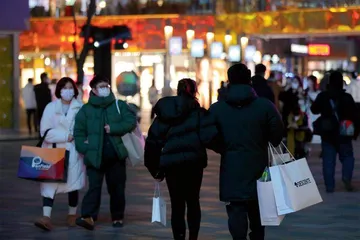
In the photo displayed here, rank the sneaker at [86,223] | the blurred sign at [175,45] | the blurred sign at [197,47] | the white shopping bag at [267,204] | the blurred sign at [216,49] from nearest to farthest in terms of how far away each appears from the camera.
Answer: the white shopping bag at [267,204], the sneaker at [86,223], the blurred sign at [175,45], the blurred sign at [197,47], the blurred sign at [216,49]

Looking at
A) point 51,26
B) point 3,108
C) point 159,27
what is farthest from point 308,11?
point 3,108

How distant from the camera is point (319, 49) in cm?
6638

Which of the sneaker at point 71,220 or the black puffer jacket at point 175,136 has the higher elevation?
the black puffer jacket at point 175,136

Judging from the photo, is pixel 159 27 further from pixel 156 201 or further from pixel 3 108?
pixel 156 201

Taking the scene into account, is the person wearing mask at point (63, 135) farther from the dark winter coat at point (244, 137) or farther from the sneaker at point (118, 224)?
the dark winter coat at point (244, 137)

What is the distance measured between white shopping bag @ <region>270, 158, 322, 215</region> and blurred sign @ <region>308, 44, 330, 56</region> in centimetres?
5506

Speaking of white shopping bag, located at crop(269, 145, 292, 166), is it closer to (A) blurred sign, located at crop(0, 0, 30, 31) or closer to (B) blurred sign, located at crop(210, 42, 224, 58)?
(A) blurred sign, located at crop(0, 0, 30, 31)

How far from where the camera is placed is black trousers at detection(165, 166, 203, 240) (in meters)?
10.2

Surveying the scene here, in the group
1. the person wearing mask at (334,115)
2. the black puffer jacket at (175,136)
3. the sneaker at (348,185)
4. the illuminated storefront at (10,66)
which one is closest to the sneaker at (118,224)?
the black puffer jacket at (175,136)

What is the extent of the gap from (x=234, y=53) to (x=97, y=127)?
40.4m

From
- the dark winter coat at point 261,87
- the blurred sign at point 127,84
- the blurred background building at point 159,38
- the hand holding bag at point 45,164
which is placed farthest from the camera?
the blurred background building at point 159,38

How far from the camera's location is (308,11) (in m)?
46.2

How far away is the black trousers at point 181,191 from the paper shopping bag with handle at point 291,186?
4.25ft

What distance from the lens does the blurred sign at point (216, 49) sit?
50969 millimetres
